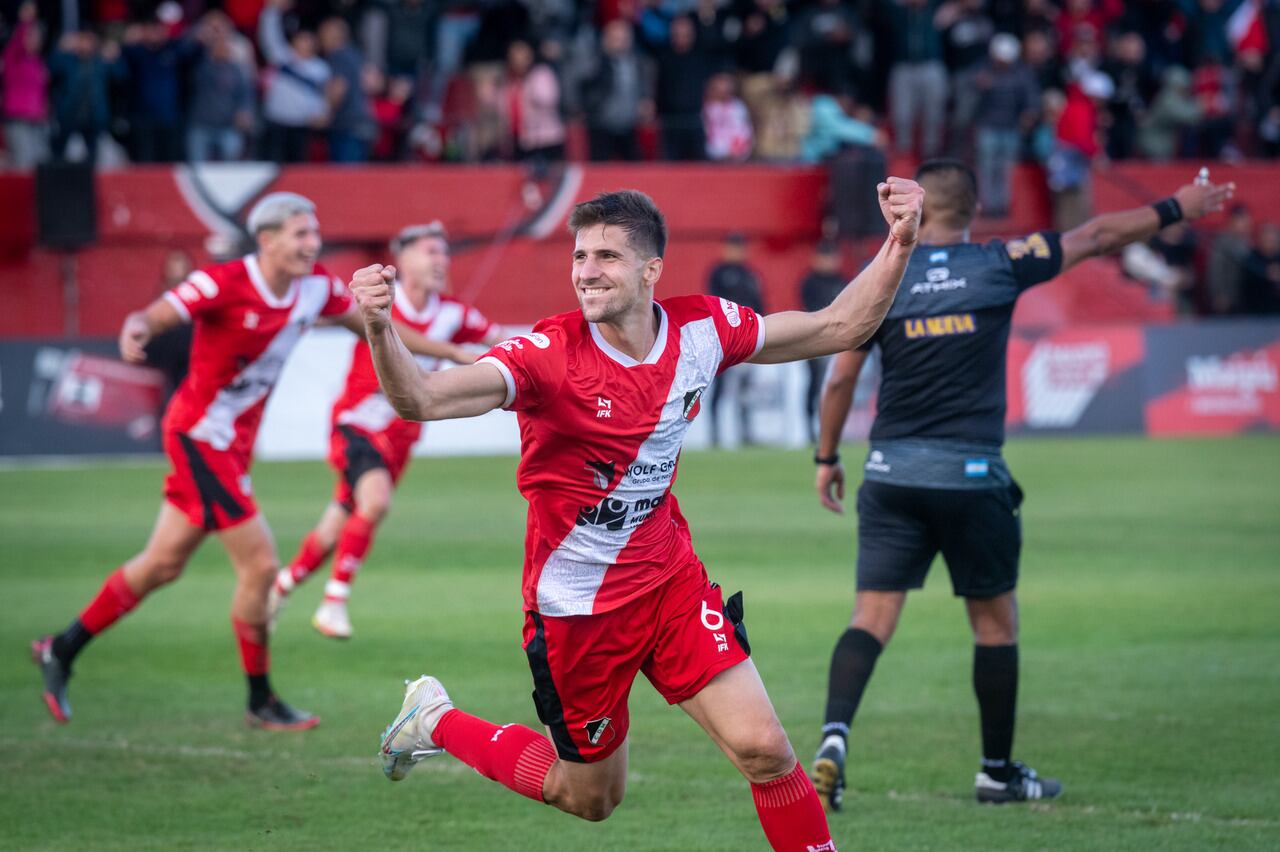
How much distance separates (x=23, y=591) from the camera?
11.9m

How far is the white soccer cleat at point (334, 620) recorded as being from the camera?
1013 centimetres

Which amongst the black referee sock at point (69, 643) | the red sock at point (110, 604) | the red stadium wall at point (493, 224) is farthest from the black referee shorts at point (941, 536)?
the red stadium wall at point (493, 224)

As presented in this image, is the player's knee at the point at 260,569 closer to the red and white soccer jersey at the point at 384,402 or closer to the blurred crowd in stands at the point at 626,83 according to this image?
the red and white soccer jersey at the point at 384,402

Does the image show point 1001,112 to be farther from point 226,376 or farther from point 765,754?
point 765,754

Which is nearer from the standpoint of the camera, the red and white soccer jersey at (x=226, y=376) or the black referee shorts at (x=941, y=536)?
the black referee shorts at (x=941, y=536)

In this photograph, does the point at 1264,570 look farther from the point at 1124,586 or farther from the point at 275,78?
the point at 275,78

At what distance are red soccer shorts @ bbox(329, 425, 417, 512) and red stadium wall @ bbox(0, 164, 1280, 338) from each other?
44.3 ft

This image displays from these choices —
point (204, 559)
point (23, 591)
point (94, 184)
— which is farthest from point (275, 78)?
point (23, 591)

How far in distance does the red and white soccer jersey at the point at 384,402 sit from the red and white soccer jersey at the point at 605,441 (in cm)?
533

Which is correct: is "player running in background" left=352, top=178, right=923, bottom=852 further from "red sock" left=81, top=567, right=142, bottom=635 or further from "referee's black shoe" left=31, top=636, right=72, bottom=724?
"referee's black shoe" left=31, top=636, right=72, bottom=724

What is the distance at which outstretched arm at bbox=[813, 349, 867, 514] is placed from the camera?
6824mm

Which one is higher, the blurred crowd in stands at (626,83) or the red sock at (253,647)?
the blurred crowd in stands at (626,83)

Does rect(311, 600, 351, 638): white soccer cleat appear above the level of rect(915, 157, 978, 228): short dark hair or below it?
below

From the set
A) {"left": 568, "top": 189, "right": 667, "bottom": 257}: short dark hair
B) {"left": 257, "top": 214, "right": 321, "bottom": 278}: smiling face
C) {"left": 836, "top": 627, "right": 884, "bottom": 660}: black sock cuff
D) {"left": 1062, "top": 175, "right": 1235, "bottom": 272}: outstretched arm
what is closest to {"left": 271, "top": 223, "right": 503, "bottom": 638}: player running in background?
{"left": 257, "top": 214, "right": 321, "bottom": 278}: smiling face
